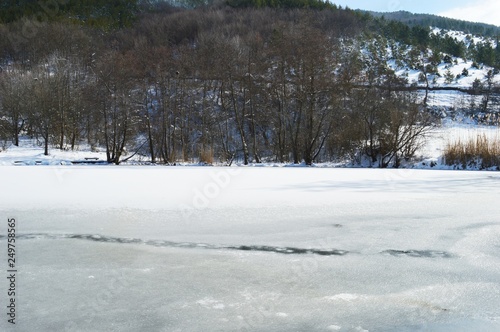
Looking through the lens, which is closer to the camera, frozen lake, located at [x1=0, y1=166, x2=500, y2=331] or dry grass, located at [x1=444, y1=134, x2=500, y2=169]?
frozen lake, located at [x1=0, y1=166, x2=500, y2=331]

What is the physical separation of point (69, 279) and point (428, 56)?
50915 millimetres

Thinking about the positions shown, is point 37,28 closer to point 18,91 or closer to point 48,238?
point 18,91

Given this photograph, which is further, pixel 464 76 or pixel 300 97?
pixel 464 76

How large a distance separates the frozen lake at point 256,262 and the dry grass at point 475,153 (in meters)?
8.01

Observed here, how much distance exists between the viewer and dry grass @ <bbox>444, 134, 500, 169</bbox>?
39.0 ft

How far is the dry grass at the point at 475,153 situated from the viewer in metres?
11.9

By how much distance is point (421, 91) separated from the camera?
125 feet

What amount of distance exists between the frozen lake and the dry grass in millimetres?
8015

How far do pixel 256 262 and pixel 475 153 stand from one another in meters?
11.7

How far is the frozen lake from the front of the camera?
2.04m

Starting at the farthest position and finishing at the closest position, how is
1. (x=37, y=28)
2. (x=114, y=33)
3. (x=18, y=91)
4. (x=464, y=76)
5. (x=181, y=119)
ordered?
(x=114, y=33), (x=464, y=76), (x=37, y=28), (x=18, y=91), (x=181, y=119)

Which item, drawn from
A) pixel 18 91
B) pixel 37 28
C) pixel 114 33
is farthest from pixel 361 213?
pixel 114 33

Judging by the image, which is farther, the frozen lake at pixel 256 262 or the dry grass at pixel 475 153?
the dry grass at pixel 475 153

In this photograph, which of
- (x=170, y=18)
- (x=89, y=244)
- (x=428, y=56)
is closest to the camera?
(x=89, y=244)
